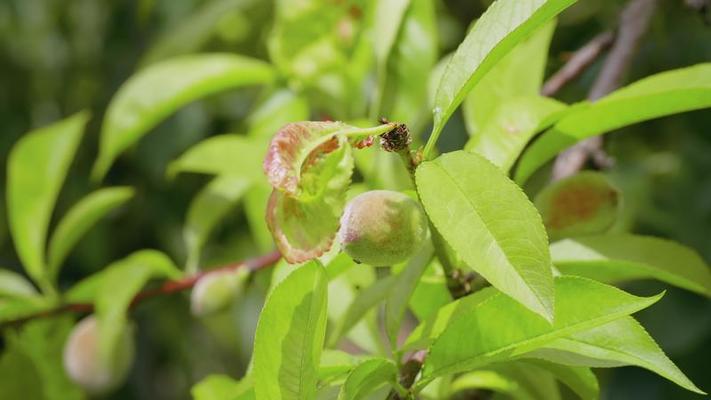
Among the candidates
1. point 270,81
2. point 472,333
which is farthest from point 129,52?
point 472,333

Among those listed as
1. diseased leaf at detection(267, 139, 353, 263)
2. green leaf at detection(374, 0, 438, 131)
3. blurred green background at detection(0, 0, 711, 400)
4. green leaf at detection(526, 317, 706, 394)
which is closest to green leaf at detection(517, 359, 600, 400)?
green leaf at detection(526, 317, 706, 394)

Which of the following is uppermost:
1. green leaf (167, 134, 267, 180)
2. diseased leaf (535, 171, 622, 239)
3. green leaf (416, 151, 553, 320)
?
green leaf (416, 151, 553, 320)

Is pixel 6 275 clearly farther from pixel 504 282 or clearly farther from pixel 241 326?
pixel 241 326

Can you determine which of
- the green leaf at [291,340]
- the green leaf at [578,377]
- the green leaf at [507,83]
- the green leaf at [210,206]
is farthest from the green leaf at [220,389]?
the green leaf at [210,206]

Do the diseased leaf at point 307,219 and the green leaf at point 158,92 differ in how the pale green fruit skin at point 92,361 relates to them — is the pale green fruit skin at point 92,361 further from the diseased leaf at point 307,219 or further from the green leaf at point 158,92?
the diseased leaf at point 307,219

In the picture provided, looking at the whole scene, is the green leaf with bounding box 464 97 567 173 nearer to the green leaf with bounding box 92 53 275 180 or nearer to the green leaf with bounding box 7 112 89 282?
the green leaf with bounding box 92 53 275 180

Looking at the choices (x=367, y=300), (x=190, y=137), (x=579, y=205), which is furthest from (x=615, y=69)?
(x=190, y=137)
